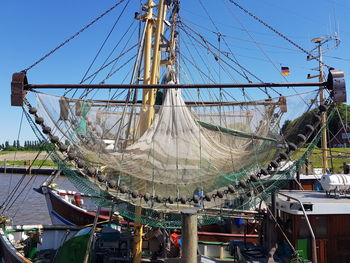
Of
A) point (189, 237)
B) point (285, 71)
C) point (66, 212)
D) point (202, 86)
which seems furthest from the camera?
point (285, 71)

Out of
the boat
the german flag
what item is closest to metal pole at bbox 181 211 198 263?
the boat

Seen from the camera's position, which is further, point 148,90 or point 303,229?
point 148,90

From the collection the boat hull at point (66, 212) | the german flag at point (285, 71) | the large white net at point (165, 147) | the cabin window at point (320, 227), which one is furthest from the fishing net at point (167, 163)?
the german flag at point (285, 71)

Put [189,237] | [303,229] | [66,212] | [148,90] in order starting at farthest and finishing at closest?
[66,212]
[148,90]
[303,229]
[189,237]

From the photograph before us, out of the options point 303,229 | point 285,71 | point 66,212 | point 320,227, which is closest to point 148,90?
point 303,229

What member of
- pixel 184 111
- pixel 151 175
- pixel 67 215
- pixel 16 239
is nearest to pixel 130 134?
pixel 184 111

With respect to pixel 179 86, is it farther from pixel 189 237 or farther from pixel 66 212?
pixel 66 212

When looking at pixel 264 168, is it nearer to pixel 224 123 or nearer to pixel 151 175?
pixel 151 175

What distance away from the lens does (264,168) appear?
7461 millimetres

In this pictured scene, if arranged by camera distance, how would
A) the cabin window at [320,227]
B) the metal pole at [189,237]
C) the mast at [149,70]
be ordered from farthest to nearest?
the mast at [149,70], the cabin window at [320,227], the metal pole at [189,237]

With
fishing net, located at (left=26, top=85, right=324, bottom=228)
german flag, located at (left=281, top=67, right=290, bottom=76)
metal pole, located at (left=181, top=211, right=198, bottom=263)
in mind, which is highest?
german flag, located at (left=281, top=67, right=290, bottom=76)

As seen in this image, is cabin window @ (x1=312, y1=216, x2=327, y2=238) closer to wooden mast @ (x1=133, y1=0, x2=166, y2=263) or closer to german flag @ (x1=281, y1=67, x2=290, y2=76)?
wooden mast @ (x1=133, y1=0, x2=166, y2=263)

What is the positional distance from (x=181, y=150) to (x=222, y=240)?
16.7ft

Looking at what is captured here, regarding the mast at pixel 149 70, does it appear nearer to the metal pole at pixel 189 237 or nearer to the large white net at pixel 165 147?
the large white net at pixel 165 147
